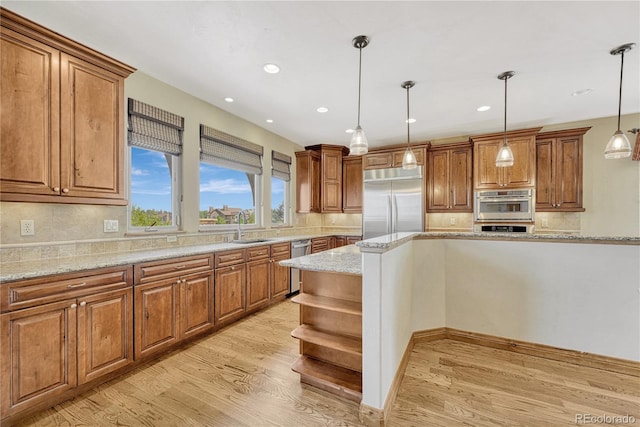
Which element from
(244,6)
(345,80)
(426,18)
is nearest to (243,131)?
(345,80)

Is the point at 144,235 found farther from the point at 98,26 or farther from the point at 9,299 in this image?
the point at 98,26

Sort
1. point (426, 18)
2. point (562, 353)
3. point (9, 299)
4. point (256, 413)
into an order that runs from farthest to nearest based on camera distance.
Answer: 1. point (562, 353)
2. point (426, 18)
3. point (256, 413)
4. point (9, 299)

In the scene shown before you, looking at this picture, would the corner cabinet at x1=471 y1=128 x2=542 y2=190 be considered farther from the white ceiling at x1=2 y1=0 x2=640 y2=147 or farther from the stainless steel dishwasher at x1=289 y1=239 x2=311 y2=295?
the stainless steel dishwasher at x1=289 y1=239 x2=311 y2=295

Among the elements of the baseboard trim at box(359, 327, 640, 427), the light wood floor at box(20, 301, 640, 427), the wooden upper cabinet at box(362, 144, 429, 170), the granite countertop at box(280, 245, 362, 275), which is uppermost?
the wooden upper cabinet at box(362, 144, 429, 170)

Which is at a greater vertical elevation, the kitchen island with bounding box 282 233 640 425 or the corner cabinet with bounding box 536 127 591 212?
the corner cabinet with bounding box 536 127 591 212

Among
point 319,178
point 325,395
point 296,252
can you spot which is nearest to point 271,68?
point 296,252

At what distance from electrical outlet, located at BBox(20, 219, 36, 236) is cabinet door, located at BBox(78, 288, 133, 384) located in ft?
2.49

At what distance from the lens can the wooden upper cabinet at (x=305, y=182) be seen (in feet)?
17.0

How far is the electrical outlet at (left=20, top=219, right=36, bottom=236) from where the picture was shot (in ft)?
6.47

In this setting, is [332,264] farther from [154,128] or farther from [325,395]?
[154,128]

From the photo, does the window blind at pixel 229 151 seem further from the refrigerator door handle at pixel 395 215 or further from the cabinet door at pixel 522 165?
the cabinet door at pixel 522 165

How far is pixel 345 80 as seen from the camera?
9.12 feet

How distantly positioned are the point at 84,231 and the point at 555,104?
5.47 meters

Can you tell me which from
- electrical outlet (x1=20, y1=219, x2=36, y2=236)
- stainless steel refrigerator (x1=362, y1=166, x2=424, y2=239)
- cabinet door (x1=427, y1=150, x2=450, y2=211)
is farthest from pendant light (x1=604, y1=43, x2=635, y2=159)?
electrical outlet (x1=20, y1=219, x2=36, y2=236)
